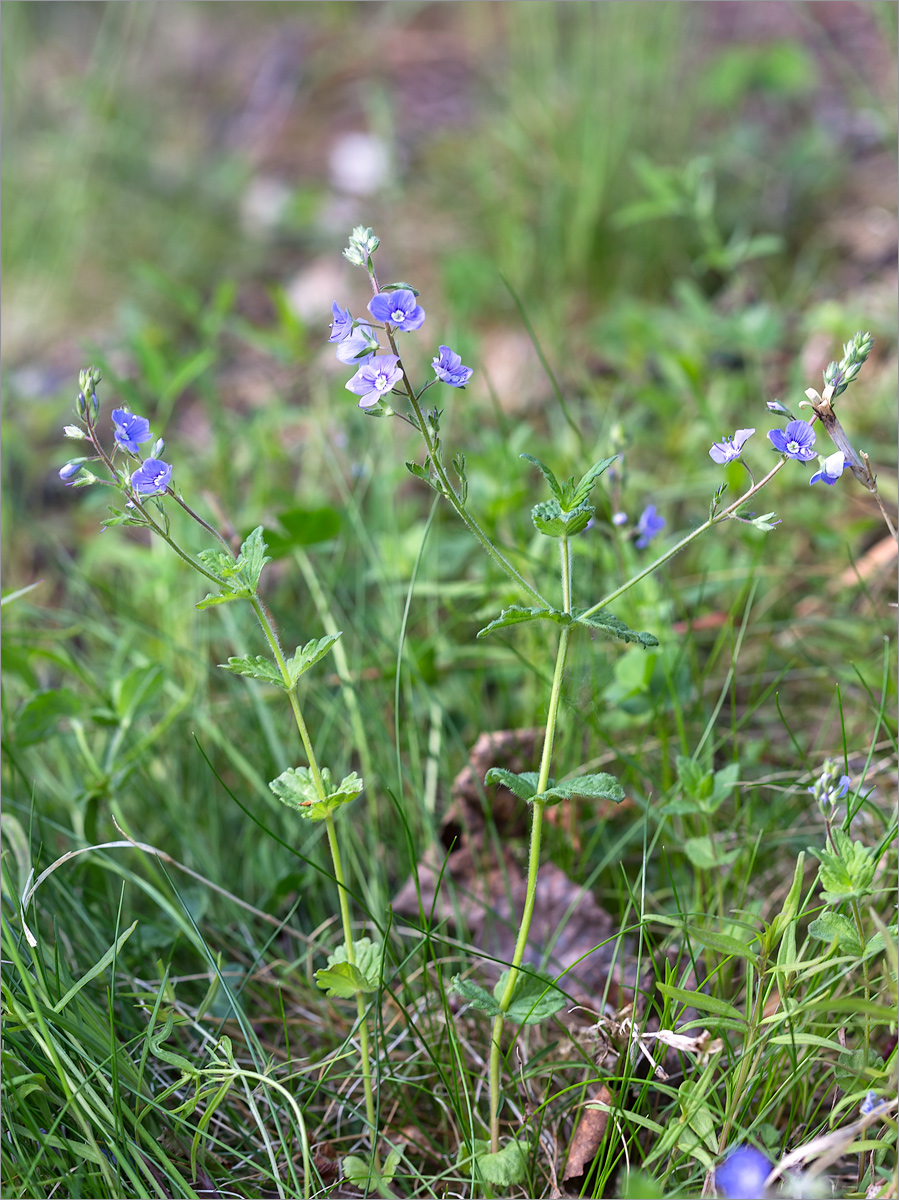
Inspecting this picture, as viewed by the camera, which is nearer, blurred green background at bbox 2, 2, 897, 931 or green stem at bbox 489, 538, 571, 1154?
green stem at bbox 489, 538, 571, 1154

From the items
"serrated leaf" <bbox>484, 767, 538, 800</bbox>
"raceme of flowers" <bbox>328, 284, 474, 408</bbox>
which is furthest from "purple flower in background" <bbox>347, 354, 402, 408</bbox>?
"serrated leaf" <bbox>484, 767, 538, 800</bbox>

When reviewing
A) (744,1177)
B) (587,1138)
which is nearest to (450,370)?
(744,1177)

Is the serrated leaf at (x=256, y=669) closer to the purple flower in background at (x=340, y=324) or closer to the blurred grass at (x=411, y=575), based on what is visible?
the blurred grass at (x=411, y=575)

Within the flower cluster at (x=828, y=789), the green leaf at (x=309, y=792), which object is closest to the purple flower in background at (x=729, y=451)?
the flower cluster at (x=828, y=789)

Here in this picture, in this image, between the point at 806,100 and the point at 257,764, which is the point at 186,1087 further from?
the point at 806,100

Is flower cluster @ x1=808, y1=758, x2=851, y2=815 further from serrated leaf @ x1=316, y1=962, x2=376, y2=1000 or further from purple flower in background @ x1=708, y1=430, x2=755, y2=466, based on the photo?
serrated leaf @ x1=316, y1=962, x2=376, y2=1000
